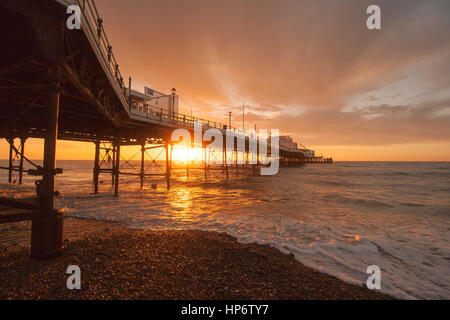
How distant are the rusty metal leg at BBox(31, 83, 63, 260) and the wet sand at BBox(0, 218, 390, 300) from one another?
263 millimetres

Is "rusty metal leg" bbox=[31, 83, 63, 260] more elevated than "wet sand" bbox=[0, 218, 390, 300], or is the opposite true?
"rusty metal leg" bbox=[31, 83, 63, 260]

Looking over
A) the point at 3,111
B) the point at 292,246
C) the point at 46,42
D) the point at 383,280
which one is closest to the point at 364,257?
the point at 383,280

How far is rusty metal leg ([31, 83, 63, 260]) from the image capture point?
4.13 meters

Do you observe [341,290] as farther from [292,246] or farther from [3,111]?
[3,111]

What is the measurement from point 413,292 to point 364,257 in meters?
1.56

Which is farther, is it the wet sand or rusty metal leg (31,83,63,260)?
rusty metal leg (31,83,63,260)

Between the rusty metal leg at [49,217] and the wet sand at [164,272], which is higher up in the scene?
the rusty metal leg at [49,217]

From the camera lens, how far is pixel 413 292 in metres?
4.14

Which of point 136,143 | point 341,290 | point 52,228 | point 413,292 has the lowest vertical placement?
point 413,292

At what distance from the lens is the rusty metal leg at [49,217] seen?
4.13 metres

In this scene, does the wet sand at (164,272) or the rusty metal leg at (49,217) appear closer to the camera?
the wet sand at (164,272)

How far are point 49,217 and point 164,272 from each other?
291 centimetres

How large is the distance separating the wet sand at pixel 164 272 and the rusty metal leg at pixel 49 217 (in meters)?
0.26
